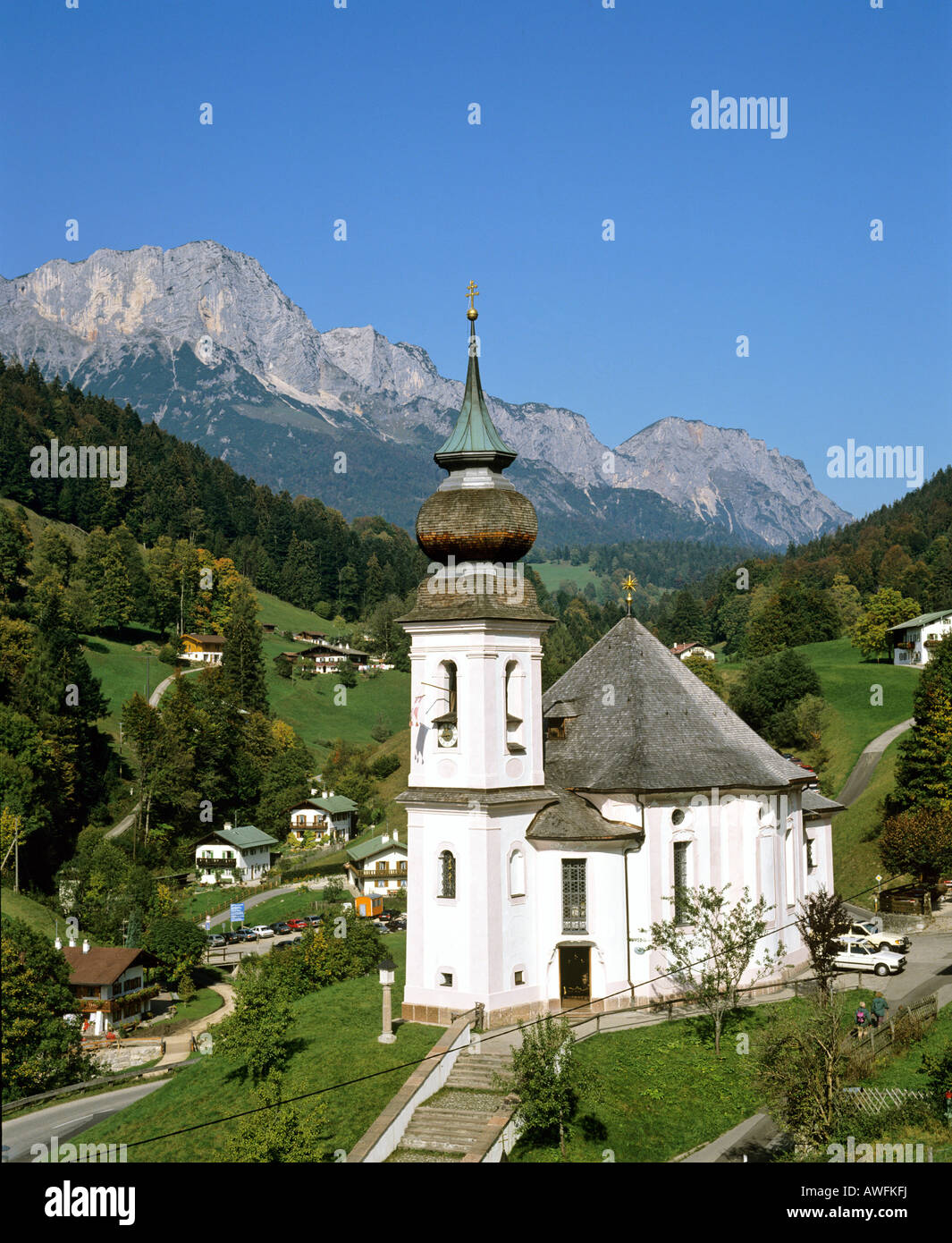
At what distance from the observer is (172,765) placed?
358ft

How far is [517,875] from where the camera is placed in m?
37.8

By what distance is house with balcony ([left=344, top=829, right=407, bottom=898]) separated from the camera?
99.3 meters

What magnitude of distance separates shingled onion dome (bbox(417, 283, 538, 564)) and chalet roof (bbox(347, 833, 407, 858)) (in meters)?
64.7

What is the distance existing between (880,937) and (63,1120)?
1136 inches

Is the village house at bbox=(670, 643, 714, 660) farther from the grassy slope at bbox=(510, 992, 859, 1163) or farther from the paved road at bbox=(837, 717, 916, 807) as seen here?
the grassy slope at bbox=(510, 992, 859, 1163)

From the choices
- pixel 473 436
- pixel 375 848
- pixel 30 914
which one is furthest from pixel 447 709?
pixel 375 848

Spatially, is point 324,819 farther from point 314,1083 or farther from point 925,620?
point 314,1083

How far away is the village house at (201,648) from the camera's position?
490 ft

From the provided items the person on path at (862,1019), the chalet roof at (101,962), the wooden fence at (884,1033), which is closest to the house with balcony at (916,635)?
the chalet roof at (101,962)

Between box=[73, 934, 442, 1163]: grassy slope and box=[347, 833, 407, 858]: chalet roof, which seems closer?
box=[73, 934, 442, 1163]: grassy slope

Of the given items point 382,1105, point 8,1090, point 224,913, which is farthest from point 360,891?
point 382,1105

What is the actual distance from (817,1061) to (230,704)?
100535 millimetres

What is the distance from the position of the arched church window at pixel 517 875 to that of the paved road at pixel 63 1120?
44.0 feet

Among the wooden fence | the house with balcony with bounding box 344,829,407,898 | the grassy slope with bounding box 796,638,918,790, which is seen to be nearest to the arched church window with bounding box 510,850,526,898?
the wooden fence
